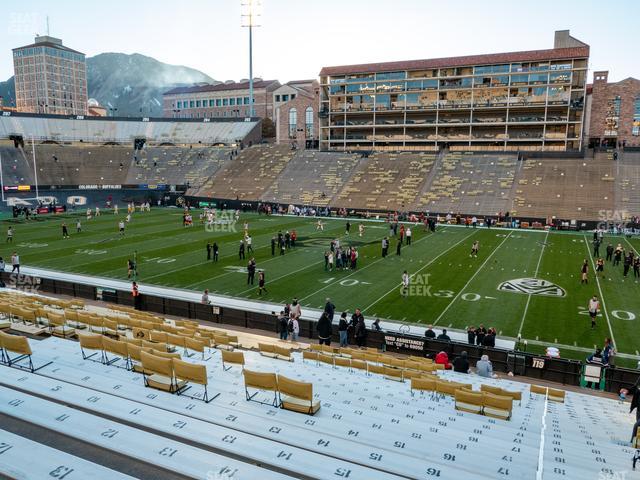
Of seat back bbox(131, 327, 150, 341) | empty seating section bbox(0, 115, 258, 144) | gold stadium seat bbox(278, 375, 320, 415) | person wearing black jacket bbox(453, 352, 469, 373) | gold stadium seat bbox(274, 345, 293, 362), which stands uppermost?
empty seating section bbox(0, 115, 258, 144)

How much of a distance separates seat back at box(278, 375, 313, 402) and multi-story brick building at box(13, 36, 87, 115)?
592 ft

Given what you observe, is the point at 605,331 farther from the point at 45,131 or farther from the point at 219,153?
the point at 45,131

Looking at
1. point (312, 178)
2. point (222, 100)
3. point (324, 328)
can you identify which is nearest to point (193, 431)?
point (324, 328)

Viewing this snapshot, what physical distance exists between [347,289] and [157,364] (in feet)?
51.8

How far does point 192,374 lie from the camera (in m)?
7.25

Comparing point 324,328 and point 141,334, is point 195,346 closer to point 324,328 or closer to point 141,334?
point 141,334

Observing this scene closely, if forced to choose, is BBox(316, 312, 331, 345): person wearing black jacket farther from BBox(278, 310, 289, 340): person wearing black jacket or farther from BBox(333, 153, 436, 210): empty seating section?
BBox(333, 153, 436, 210): empty seating section

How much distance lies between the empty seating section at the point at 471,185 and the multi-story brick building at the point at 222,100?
226 ft

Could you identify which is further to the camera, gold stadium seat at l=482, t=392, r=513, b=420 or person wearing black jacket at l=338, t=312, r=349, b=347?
person wearing black jacket at l=338, t=312, r=349, b=347

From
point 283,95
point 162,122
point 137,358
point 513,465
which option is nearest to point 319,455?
point 513,465

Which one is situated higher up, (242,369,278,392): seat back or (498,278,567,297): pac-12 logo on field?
(242,369,278,392): seat back

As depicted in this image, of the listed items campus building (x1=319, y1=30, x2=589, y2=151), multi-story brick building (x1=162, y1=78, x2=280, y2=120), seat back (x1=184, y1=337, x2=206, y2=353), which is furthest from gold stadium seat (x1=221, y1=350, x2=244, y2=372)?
multi-story brick building (x1=162, y1=78, x2=280, y2=120)

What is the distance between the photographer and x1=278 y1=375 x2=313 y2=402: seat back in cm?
694

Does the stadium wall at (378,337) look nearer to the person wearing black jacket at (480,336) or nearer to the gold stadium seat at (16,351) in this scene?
the person wearing black jacket at (480,336)
